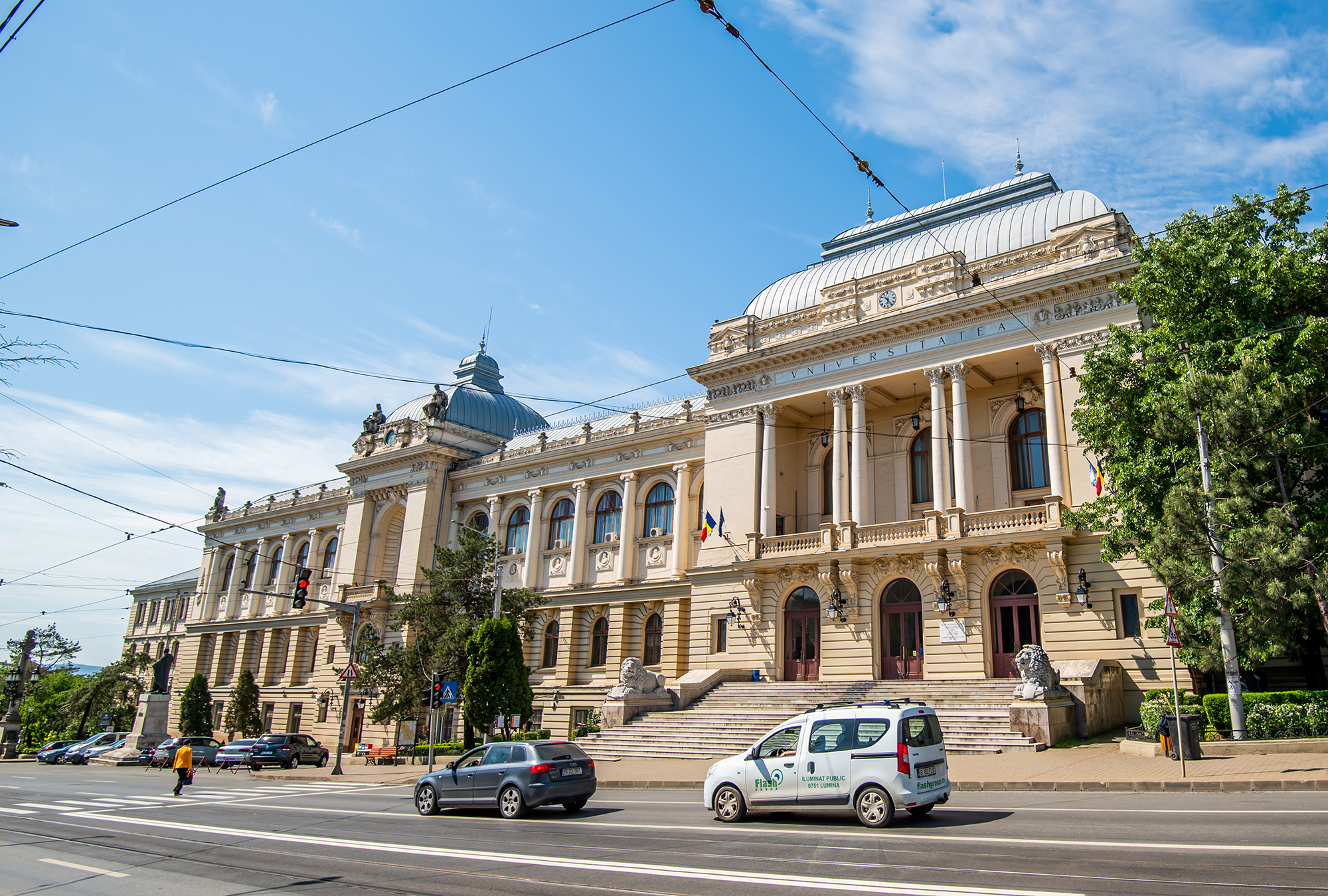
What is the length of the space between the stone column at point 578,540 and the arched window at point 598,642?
1.95 meters

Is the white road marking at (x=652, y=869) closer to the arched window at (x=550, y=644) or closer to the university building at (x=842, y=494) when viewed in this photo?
the university building at (x=842, y=494)

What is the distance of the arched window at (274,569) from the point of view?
200 feet

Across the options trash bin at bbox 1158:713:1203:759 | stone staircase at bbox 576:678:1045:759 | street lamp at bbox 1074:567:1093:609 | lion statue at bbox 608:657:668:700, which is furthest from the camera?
lion statue at bbox 608:657:668:700

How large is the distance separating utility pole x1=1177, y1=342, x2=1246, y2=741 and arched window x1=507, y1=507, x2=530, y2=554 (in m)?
33.4

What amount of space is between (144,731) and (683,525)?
2844 centimetres

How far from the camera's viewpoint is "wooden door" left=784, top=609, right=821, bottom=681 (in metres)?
31.8

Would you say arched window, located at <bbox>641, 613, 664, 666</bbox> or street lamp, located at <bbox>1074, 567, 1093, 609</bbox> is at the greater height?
street lamp, located at <bbox>1074, 567, 1093, 609</bbox>

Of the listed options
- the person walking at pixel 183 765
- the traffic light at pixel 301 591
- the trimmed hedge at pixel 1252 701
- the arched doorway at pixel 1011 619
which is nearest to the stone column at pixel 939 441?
the arched doorway at pixel 1011 619

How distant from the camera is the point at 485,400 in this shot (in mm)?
55531

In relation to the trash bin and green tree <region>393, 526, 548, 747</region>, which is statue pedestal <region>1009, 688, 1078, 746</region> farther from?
green tree <region>393, 526, 548, 747</region>

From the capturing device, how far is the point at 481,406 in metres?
55.1

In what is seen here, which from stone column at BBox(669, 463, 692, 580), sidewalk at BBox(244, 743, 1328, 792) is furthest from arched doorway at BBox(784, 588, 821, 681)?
sidewalk at BBox(244, 743, 1328, 792)

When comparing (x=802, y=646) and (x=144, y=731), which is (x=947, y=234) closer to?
(x=802, y=646)

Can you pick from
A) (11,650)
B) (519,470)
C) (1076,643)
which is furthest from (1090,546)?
(11,650)
